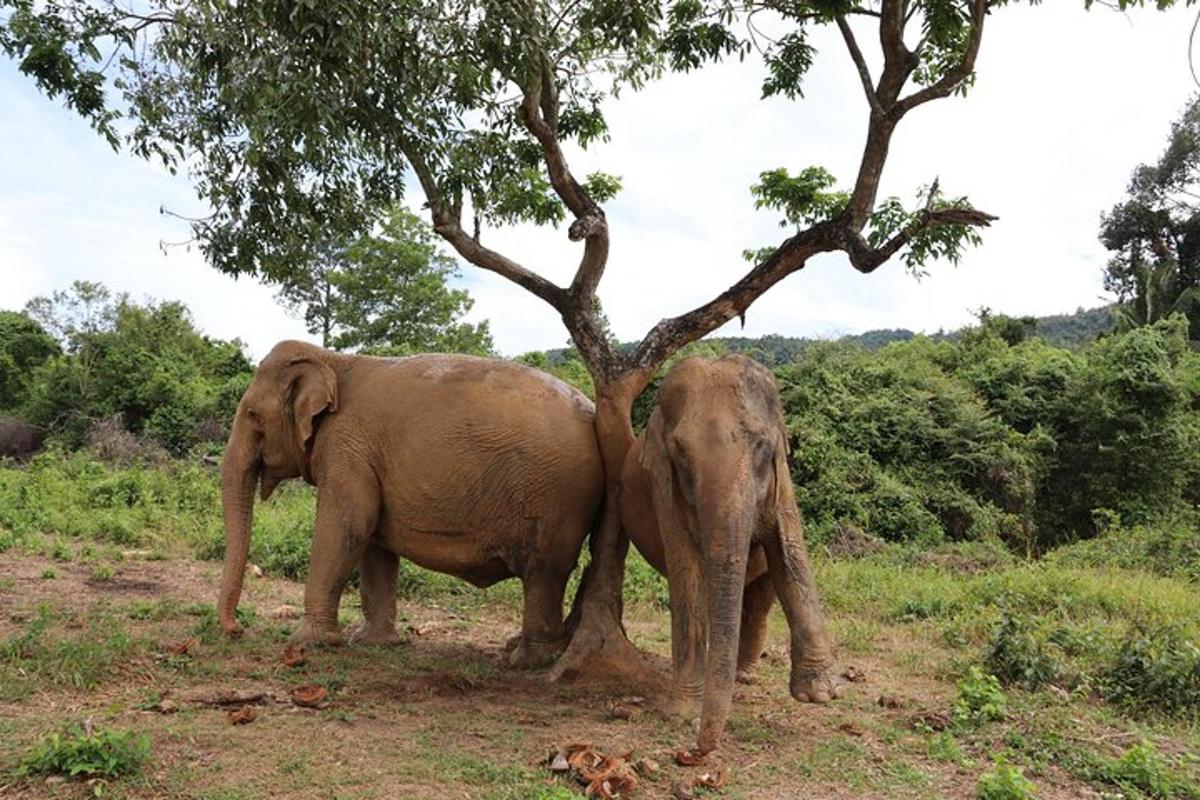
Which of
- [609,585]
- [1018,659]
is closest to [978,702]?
[1018,659]

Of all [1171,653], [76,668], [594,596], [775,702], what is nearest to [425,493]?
[594,596]

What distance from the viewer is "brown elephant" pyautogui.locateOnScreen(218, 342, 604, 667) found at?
23.1ft

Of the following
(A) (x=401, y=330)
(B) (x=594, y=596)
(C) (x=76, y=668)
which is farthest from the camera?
(A) (x=401, y=330)

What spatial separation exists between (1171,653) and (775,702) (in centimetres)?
287

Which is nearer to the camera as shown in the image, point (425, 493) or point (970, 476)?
point (425, 493)

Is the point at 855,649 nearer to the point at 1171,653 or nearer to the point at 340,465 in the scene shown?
the point at 1171,653

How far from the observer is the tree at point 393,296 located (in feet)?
103

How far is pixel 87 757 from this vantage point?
4.23m

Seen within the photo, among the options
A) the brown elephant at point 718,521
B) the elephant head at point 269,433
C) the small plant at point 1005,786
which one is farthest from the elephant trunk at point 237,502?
the small plant at point 1005,786

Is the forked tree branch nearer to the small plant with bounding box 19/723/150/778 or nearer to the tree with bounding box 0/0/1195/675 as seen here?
the tree with bounding box 0/0/1195/675

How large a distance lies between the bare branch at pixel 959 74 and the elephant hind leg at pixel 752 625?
3770 mm

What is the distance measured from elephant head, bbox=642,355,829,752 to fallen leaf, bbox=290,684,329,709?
2259 millimetres

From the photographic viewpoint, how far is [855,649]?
8.28 meters

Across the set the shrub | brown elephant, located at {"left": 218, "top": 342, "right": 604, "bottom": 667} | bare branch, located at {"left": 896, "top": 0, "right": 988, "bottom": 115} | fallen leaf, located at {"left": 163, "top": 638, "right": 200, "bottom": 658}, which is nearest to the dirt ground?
fallen leaf, located at {"left": 163, "top": 638, "right": 200, "bottom": 658}
